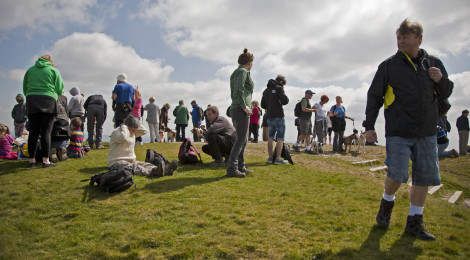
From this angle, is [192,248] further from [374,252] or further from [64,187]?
[64,187]

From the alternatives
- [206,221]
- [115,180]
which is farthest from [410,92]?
[115,180]

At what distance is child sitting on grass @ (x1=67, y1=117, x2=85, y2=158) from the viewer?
8.85 meters

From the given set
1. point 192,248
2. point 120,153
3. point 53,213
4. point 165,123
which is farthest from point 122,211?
point 165,123

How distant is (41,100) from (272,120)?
630 centimetres

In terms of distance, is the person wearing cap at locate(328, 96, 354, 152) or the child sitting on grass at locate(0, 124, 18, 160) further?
the person wearing cap at locate(328, 96, 354, 152)

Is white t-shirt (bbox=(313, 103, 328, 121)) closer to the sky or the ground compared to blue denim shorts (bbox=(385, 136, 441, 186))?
closer to the sky

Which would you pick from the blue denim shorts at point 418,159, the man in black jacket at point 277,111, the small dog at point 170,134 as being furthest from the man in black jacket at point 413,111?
the small dog at point 170,134

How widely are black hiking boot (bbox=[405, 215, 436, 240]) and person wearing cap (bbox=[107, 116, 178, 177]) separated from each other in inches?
197

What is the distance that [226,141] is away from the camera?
842 centimetres

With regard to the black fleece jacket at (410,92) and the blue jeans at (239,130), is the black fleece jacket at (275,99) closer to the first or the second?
the blue jeans at (239,130)

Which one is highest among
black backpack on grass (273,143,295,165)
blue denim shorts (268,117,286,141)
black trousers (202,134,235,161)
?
blue denim shorts (268,117,286,141)

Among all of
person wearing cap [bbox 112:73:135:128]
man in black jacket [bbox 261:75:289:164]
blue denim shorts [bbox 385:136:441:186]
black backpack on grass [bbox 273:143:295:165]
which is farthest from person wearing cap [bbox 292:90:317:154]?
blue denim shorts [bbox 385:136:441:186]

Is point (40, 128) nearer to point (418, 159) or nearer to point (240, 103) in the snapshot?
point (240, 103)

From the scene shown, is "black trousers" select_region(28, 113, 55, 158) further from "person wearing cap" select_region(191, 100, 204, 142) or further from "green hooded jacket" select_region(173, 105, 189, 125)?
"person wearing cap" select_region(191, 100, 204, 142)
